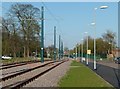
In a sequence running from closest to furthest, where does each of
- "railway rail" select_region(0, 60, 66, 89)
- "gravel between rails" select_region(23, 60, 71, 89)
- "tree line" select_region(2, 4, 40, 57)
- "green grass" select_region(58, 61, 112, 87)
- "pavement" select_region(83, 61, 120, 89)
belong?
"railway rail" select_region(0, 60, 66, 89) < "green grass" select_region(58, 61, 112, 87) < "gravel between rails" select_region(23, 60, 71, 89) < "pavement" select_region(83, 61, 120, 89) < "tree line" select_region(2, 4, 40, 57)

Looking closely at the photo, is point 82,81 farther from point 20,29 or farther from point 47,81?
point 20,29

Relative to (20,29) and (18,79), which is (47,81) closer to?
(18,79)

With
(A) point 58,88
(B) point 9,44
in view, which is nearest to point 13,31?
(B) point 9,44

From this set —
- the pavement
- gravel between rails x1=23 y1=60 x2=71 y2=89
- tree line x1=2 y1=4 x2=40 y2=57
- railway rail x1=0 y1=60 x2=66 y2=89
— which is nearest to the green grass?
gravel between rails x1=23 y1=60 x2=71 y2=89

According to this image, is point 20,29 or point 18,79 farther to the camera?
point 20,29

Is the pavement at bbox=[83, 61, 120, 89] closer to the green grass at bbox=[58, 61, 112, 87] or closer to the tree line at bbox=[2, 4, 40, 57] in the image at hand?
the green grass at bbox=[58, 61, 112, 87]

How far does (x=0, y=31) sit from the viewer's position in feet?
225

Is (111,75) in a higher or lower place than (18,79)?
lower

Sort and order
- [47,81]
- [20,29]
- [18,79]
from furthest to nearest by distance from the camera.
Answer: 1. [20,29]
2. [18,79]
3. [47,81]

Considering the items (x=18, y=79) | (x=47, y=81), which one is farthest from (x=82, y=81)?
(x=18, y=79)

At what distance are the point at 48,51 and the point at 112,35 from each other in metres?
A: 27.1

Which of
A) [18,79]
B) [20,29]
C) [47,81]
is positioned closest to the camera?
[47,81]

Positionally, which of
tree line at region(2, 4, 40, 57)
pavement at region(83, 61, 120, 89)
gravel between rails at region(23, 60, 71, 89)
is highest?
tree line at region(2, 4, 40, 57)

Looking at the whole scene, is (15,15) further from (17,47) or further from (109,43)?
(109,43)
